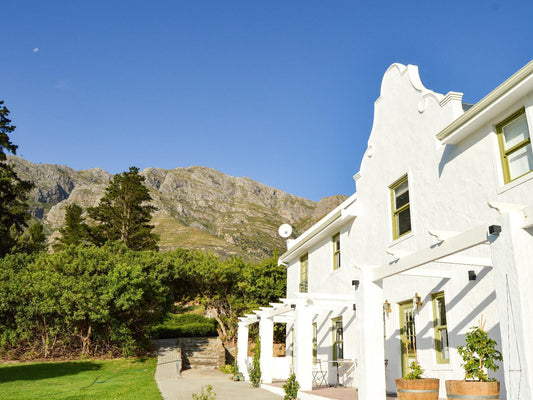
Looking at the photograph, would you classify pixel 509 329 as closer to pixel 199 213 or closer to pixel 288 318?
pixel 288 318

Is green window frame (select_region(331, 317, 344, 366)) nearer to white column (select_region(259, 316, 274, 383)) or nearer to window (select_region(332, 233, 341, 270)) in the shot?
window (select_region(332, 233, 341, 270))

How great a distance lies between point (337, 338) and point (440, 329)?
5.76 metres

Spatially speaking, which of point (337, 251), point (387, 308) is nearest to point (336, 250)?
point (337, 251)

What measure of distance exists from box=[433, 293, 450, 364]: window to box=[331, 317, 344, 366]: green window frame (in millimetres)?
5166

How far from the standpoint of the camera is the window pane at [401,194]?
11.3 m

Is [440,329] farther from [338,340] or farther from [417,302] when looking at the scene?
[338,340]

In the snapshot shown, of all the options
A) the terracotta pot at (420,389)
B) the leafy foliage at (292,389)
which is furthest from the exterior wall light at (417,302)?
the leafy foliage at (292,389)

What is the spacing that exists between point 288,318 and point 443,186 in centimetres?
1009

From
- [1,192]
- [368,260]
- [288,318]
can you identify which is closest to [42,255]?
[1,192]

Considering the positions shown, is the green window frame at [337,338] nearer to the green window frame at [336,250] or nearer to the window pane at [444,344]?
the green window frame at [336,250]

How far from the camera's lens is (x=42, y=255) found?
23969mm

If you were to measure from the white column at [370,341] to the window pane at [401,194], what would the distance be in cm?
319

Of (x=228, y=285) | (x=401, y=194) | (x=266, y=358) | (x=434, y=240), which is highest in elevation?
(x=401, y=194)

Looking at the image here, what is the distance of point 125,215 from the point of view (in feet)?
140
